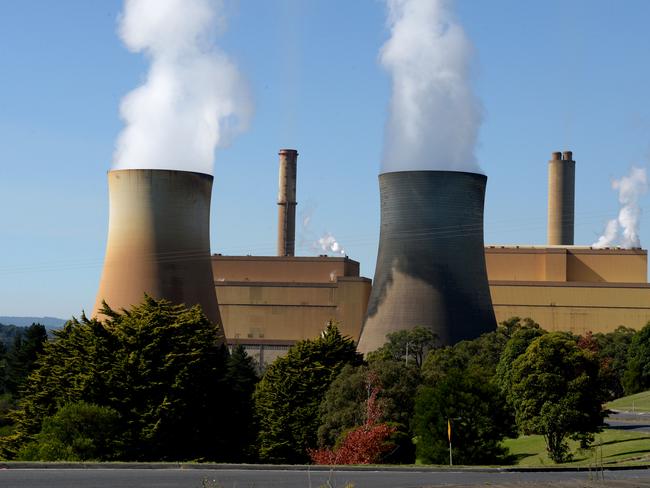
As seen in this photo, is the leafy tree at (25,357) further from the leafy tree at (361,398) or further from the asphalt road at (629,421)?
the asphalt road at (629,421)

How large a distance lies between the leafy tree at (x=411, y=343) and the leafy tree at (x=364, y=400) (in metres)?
22.8

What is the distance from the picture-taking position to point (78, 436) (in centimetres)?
2844

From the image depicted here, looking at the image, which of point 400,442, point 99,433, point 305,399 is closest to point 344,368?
point 305,399

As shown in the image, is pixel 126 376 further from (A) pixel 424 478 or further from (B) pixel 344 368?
(A) pixel 424 478

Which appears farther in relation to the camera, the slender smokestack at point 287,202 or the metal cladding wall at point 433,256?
the slender smokestack at point 287,202

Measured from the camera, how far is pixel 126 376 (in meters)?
32.2

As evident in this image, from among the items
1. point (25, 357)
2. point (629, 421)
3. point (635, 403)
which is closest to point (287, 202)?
point (25, 357)

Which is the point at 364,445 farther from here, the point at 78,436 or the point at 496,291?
the point at 496,291

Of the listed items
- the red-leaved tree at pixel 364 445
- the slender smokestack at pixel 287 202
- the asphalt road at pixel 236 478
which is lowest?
the red-leaved tree at pixel 364 445

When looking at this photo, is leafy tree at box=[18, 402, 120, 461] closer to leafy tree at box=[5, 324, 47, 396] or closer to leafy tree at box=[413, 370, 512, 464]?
leafy tree at box=[413, 370, 512, 464]

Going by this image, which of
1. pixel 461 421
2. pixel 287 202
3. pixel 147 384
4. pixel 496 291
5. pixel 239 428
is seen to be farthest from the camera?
pixel 287 202

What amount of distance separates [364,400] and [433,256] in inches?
986

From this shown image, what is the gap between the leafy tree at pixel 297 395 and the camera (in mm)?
36125

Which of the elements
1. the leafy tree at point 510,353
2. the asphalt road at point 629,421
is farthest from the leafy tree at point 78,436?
the asphalt road at point 629,421
